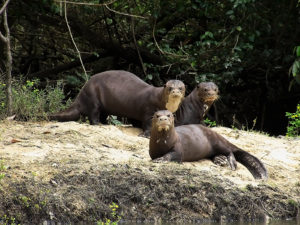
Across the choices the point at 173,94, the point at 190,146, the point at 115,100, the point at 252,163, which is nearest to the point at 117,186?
the point at 190,146

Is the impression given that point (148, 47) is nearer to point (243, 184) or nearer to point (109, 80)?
point (109, 80)

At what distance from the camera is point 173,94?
735cm

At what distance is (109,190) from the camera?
534 cm

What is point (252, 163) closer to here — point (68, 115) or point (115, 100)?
point (115, 100)

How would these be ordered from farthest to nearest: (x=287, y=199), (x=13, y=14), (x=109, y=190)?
(x=13, y=14) → (x=287, y=199) → (x=109, y=190)

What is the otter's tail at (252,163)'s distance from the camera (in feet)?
20.9

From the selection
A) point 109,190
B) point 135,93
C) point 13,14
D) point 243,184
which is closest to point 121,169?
point 109,190

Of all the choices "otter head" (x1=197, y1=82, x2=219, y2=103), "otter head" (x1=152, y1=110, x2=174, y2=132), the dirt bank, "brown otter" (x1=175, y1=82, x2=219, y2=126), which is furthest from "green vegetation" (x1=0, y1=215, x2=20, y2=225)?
"otter head" (x1=197, y1=82, x2=219, y2=103)

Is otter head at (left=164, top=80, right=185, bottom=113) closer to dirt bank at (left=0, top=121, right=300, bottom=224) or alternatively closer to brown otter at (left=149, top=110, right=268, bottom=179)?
brown otter at (left=149, top=110, right=268, bottom=179)

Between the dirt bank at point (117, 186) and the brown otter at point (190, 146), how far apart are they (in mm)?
112

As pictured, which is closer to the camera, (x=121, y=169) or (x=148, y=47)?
(x=121, y=169)

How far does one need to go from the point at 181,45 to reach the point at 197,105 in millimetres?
2141

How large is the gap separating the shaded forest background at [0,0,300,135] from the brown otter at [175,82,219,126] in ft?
3.71

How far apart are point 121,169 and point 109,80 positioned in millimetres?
2536
